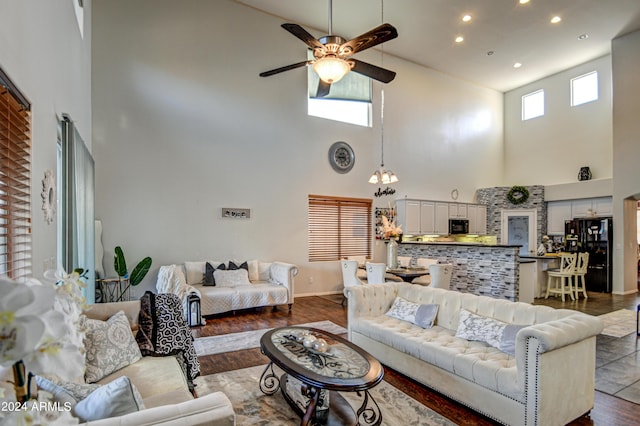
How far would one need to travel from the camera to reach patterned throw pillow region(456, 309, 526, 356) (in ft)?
9.48

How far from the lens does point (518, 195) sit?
10.0m

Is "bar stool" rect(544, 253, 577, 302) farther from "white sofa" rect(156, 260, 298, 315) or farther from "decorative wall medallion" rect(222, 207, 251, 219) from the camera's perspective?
"decorative wall medallion" rect(222, 207, 251, 219)

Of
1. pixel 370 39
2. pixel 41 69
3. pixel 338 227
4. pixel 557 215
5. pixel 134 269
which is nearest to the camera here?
pixel 41 69

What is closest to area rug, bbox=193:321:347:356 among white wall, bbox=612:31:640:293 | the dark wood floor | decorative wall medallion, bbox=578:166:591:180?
the dark wood floor

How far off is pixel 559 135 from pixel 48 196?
38.5 feet

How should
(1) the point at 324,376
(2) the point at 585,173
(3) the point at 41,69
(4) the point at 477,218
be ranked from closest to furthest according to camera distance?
(1) the point at 324,376 < (3) the point at 41,69 < (2) the point at 585,173 < (4) the point at 477,218

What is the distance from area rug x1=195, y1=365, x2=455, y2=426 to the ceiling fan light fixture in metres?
3.11

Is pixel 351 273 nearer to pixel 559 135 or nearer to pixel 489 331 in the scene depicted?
pixel 489 331

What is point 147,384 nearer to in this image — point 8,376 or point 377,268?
point 8,376

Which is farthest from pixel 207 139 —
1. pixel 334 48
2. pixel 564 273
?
pixel 564 273

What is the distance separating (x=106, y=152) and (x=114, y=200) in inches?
30.8

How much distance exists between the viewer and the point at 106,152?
5625mm

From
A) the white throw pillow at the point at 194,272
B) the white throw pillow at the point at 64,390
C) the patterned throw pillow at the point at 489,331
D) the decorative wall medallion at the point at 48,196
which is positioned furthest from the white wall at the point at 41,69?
the patterned throw pillow at the point at 489,331

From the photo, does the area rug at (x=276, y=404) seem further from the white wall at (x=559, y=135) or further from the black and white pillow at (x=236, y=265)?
the white wall at (x=559, y=135)
